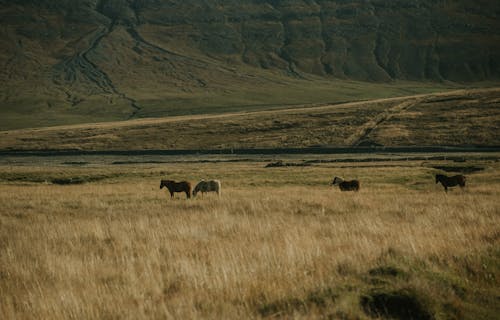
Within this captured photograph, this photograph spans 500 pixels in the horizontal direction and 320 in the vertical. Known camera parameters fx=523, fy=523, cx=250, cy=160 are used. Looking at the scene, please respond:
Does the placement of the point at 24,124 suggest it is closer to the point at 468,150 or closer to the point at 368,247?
the point at 468,150

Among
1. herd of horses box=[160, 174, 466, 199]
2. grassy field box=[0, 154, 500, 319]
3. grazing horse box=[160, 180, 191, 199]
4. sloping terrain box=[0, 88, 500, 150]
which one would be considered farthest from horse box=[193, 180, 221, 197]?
sloping terrain box=[0, 88, 500, 150]

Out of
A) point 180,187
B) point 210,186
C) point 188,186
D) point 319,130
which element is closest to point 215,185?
point 210,186

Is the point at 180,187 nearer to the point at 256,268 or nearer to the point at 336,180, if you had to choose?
the point at 336,180

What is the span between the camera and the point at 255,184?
37.1 meters

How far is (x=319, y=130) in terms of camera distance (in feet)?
311

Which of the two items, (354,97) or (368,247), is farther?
(354,97)

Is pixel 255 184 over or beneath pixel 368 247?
beneath

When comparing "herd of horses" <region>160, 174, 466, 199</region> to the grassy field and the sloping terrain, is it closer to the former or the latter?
the grassy field

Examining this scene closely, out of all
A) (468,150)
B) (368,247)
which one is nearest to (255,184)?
(368,247)

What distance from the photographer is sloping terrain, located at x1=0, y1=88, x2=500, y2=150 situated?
84.8 meters

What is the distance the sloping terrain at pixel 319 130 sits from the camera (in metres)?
84.8

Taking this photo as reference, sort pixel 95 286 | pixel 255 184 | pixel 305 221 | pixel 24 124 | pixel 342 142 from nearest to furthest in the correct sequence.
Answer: pixel 95 286, pixel 305 221, pixel 255 184, pixel 342 142, pixel 24 124

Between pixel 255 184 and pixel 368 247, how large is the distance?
1071 inches

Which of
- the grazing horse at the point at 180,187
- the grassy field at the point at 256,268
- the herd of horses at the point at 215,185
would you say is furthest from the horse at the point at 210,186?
the grassy field at the point at 256,268
